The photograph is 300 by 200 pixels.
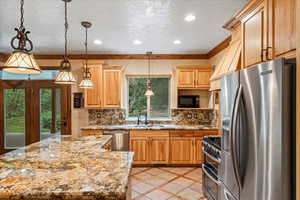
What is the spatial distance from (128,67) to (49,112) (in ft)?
7.90

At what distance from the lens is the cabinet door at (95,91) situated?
438 cm

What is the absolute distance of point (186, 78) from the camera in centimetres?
440

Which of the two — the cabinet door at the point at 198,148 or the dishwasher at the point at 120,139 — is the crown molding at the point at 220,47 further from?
the dishwasher at the point at 120,139

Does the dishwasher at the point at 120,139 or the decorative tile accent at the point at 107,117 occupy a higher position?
the decorative tile accent at the point at 107,117

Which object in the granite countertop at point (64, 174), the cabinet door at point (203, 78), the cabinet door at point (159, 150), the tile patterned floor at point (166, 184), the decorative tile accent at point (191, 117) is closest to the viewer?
the granite countertop at point (64, 174)

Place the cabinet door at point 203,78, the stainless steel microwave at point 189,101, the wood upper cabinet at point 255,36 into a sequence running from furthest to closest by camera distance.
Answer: the stainless steel microwave at point 189,101
the cabinet door at point 203,78
the wood upper cabinet at point 255,36

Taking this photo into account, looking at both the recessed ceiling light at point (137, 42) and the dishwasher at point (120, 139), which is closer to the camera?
the recessed ceiling light at point (137, 42)

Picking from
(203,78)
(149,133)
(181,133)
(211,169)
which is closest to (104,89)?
(149,133)

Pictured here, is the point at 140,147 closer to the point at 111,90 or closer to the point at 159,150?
the point at 159,150

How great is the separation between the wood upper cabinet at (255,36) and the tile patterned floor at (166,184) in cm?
212

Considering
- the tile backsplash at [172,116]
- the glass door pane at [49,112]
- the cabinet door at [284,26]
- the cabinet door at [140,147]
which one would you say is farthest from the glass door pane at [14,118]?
the cabinet door at [284,26]

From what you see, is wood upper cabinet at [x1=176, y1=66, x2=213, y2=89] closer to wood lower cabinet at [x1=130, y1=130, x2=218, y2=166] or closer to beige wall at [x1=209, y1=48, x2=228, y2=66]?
beige wall at [x1=209, y1=48, x2=228, y2=66]

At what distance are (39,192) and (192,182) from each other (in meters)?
2.90

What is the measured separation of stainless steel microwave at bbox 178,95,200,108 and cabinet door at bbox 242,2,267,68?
252cm
